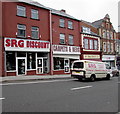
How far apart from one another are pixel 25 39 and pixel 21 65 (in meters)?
3.33

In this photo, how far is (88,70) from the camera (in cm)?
1588

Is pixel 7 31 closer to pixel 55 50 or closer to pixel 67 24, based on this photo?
pixel 55 50

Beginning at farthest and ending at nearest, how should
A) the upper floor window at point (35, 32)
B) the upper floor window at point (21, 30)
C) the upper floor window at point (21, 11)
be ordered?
the upper floor window at point (35, 32) → the upper floor window at point (21, 11) → the upper floor window at point (21, 30)

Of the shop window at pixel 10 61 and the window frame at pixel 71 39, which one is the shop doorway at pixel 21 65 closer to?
the shop window at pixel 10 61

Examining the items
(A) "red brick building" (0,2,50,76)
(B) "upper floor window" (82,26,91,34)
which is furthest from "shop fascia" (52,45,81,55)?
(B) "upper floor window" (82,26,91,34)

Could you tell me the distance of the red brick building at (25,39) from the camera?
18.8 m

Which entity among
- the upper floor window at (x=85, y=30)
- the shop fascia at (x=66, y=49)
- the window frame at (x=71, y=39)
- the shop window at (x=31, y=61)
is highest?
the upper floor window at (x=85, y=30)

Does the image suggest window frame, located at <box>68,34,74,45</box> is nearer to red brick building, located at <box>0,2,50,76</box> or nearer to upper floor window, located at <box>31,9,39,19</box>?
red brick building, located at <box>0,2,50,76</box>

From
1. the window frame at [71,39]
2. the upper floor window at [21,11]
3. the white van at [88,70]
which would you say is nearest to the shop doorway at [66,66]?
the window frame at [71,39]

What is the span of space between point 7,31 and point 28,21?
3.35 metres

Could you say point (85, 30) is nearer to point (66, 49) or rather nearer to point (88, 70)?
point (66, 49)

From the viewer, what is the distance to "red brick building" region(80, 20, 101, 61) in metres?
28.5

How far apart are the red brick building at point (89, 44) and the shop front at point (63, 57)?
6.78ft

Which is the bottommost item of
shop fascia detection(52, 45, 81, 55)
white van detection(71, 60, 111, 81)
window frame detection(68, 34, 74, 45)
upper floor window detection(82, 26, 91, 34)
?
white van detection(71, 60, 111, 81)
